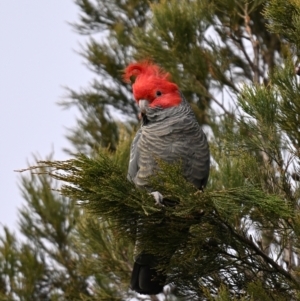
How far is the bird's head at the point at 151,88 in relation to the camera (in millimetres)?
3705

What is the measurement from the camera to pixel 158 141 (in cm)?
353

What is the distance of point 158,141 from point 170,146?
6 cm

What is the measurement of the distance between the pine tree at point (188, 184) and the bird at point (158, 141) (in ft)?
0.44

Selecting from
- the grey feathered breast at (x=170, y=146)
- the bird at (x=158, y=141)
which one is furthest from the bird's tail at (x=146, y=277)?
the grey feathered breast at (x=170, y=146)

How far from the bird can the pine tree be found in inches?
5.3

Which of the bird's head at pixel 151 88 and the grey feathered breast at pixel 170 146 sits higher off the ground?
the bird's head at pixel 151 88

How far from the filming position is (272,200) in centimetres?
272

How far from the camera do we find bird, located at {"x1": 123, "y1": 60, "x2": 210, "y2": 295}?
3.48 meters

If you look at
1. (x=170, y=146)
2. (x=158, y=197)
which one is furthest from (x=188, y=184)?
(x=170, y=146)

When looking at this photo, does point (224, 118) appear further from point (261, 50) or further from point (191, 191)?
point (191, 191)

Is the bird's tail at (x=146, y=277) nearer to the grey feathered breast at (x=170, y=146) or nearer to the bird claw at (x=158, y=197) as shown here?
the grey feathered breast at (x=170, y=146)

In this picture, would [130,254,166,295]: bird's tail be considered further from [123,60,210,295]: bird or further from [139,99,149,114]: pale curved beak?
[139,99,149,114]: pale curved beak

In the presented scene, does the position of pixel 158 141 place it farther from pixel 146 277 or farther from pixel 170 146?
pixel 146 277

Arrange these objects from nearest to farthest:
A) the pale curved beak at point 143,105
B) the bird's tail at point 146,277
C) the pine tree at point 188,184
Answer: the pine tree at point 188,184
the bird's tail at point 146,277
the pale curved beak at point 143,105
